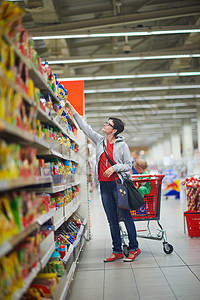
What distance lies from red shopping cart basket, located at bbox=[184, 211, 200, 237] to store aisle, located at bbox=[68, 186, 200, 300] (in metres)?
0.14

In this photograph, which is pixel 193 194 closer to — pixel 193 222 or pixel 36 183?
pixel 193 222

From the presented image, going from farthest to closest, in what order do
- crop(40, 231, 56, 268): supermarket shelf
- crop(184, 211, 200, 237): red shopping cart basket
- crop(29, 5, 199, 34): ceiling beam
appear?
1. crop(29, 5, 199, 34): ceiling beam
2. crop(184, 211, 200, 237): red shopping cart basket
3. crop(40, 231, 56, 268): supermarket shelf

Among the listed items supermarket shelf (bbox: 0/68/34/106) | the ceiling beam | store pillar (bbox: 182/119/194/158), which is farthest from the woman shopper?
store pillar (bbox: 182/119/194/158)

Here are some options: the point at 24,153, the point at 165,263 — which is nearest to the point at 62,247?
the point at 165,263

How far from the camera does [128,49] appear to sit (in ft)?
33.1

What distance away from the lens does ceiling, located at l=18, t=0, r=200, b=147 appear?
909 cm

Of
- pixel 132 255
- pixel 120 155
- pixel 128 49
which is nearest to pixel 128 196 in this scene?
pixel 120 155

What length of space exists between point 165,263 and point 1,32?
10.9 ft

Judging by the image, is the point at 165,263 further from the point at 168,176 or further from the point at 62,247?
the point at 168,176

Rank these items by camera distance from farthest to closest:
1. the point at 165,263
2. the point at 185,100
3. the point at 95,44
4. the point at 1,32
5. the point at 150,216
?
the point at 185,100
the point at 95,44
the point at 150,216
the point at 165,263
the point at 1,32

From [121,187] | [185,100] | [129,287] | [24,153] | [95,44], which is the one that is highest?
[95,44]

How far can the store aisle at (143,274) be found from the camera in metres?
3.18

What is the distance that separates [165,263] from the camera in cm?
418

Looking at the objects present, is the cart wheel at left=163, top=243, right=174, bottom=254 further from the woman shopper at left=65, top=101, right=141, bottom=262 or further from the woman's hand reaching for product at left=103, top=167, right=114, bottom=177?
the woman's hand reaching for product at left=103, top=167, right=114, bottom=177
